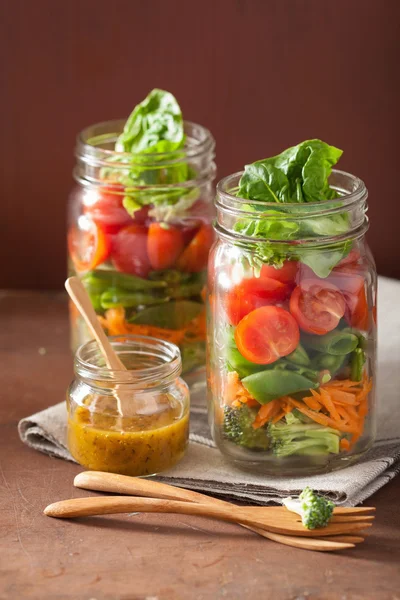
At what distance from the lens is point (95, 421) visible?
57.3 inches

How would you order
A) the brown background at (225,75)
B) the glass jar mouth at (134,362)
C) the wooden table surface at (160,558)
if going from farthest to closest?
the brown background at (225,75) → the glass jar mouth at (134,362) → the wooden table surface at (160,558)

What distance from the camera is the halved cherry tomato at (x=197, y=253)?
1.66 m

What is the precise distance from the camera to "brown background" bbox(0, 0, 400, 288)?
1999 millimetres

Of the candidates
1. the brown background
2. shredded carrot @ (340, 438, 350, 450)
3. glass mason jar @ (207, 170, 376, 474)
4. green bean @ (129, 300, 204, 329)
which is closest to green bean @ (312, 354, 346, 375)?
glass mason jar @ (207, 170, 376, 474)

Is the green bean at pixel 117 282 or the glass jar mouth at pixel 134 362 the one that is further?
the green bean at pixel 117 282

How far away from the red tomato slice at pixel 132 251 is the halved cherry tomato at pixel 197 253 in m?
0.06

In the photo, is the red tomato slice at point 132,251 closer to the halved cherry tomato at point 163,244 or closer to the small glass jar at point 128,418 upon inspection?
the halved cherry tomato at point 163,244

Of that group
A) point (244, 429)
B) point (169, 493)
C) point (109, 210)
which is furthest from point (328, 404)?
point (109, 210)

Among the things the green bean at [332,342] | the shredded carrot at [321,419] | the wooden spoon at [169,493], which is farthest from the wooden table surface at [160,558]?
the green bean at [332,342]

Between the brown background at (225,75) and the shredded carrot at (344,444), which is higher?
the brown background at (225,75)

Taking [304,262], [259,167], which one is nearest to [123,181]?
[259,167]

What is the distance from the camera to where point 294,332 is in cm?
134

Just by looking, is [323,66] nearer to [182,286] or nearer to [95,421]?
[182,286]

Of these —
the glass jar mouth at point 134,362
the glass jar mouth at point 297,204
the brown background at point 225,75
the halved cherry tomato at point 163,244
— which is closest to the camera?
the glass jar mouth at point 297,204
